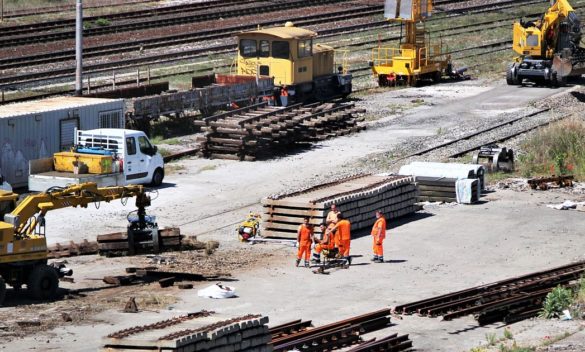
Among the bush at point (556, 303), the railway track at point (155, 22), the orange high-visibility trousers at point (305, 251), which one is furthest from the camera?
the railway track at point (155, 22)

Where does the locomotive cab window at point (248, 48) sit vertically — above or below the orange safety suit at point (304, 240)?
above

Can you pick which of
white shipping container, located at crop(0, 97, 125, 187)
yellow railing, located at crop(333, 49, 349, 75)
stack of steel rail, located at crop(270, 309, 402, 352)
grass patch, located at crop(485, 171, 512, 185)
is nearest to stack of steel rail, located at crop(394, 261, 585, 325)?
stack of steel rail, located at crop(270, 309, 402, 352)

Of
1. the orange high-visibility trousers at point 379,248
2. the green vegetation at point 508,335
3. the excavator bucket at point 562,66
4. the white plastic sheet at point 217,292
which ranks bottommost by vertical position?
the green vegetation at point 508,335

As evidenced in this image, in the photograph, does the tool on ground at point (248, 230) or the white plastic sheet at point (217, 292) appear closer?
the white plastic sheet at point (217, 292)

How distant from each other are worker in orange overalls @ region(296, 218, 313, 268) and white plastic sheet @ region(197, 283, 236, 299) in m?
2.55

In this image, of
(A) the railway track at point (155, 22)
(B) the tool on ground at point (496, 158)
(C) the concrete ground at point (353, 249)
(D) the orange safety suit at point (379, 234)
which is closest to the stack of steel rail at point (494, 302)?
(C) the concrete ground at point (353, 249)

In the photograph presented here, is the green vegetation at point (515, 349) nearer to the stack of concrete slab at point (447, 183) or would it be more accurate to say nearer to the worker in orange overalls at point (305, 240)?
the worker in orange overalls at point (305, 240)

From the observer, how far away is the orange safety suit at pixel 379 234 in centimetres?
2633

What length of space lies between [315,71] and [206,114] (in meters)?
5.58

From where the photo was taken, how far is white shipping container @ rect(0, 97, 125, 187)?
32750 mm

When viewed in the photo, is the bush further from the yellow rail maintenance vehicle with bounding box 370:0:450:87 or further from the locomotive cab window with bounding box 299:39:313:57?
the yellow rail maintenance vehicle with bounding box 370:0:450:87

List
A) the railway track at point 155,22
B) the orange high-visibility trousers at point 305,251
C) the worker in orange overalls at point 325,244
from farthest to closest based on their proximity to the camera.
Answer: the railway track at point 155,22 → the worker in orange overalls at point 325,244 → the orange high-visibility trousers at point 305,251

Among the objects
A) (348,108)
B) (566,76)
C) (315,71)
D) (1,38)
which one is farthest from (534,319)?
(1,38)

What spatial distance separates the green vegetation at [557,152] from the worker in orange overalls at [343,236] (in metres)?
11.5
